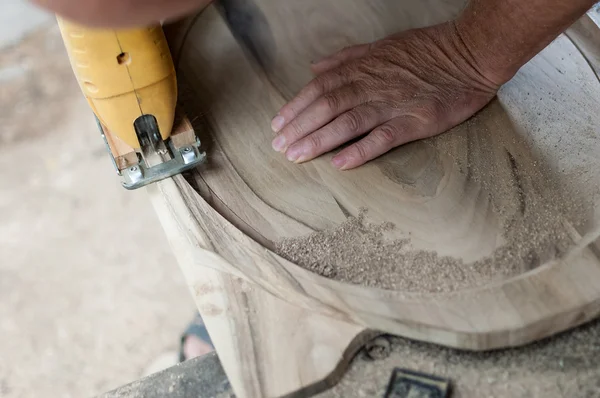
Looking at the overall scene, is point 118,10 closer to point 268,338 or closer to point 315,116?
point 268,338

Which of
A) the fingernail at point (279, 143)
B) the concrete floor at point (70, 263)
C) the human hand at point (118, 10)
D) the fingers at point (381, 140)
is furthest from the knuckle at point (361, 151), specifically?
the concrete floor at point (70, 263)

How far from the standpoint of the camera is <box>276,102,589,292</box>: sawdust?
2.31 ft

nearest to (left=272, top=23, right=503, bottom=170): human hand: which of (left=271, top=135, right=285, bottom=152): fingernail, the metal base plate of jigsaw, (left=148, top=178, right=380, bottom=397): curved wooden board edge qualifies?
(left=271, top=135, right=285, bottom=152): fingernail

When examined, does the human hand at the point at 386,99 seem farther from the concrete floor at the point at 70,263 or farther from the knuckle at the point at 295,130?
the concrete floor at the point at 70,263

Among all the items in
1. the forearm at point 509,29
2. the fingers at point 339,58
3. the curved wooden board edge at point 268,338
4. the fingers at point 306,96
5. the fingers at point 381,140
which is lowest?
the curved wooden board edge at point 268,338

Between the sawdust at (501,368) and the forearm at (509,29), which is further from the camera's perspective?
the forearm at (509,29)

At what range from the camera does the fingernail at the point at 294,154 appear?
87 cm

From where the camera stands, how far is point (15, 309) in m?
1.81

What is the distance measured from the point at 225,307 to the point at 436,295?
23 cm

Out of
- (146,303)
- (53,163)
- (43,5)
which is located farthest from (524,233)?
(53,163)

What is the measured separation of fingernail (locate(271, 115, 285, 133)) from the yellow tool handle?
0.50 feet

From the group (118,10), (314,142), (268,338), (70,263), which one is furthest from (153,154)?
(70,263)

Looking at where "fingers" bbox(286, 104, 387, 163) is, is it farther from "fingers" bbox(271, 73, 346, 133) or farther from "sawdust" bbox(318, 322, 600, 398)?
"sawdust" bbox(318, 322, 600, 398)

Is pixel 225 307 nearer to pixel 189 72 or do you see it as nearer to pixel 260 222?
pixel 260 222
